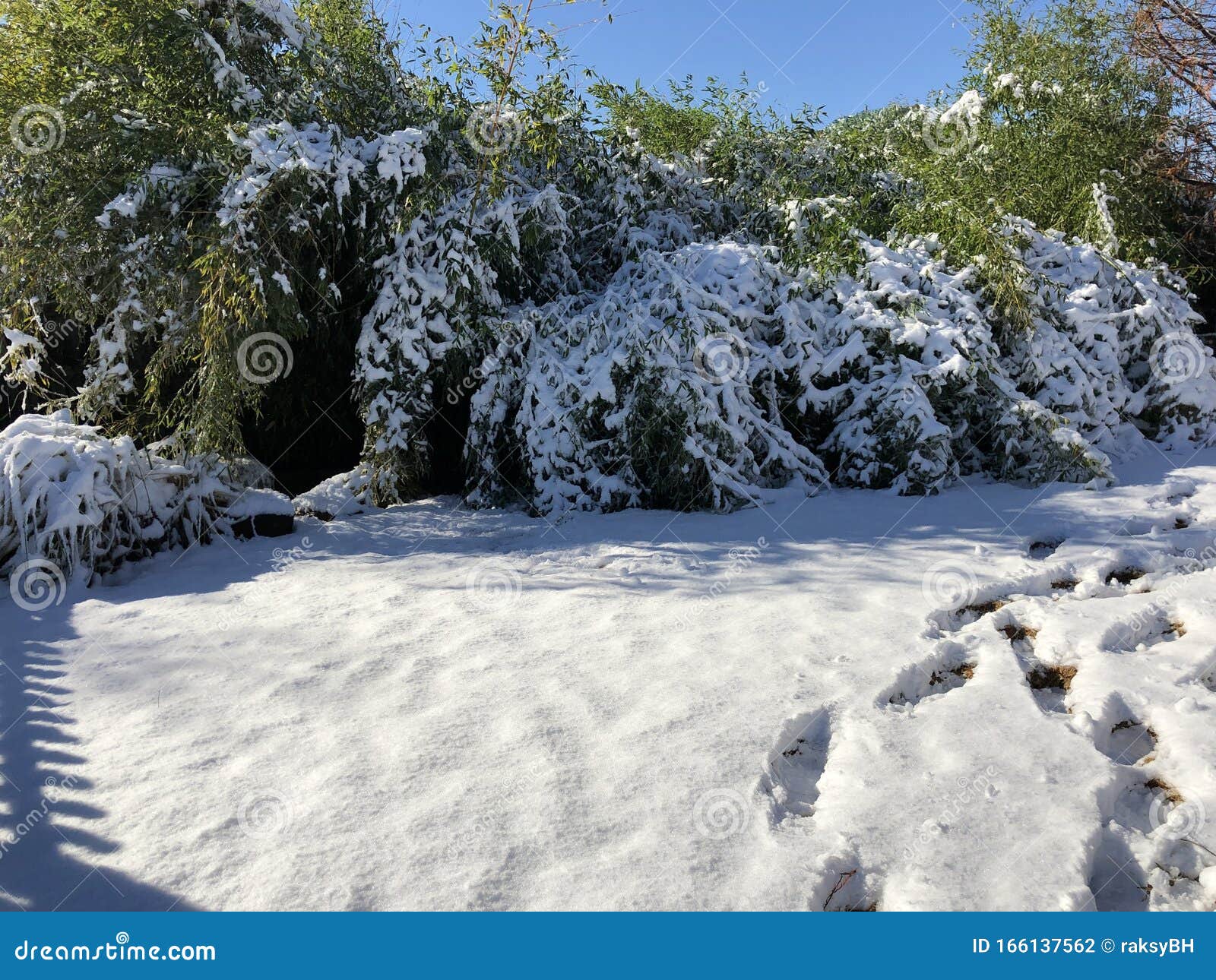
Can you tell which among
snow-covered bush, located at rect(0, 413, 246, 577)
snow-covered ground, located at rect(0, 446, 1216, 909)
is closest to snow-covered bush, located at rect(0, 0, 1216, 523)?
snow-covered bush, located at rect(0, 413, 246, 577)

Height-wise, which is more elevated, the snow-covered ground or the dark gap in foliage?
the dark gap in foliage

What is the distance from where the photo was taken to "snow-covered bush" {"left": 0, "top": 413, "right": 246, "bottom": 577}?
3.69 m

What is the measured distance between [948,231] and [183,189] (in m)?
4.86

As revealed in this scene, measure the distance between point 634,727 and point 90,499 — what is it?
2882 mm

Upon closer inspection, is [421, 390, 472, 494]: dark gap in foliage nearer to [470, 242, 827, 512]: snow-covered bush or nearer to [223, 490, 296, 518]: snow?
[470, 242, 827, 512]: snow-covered bush

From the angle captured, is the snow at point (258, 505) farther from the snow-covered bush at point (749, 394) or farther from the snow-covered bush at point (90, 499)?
the snow-covered bush at point (749, 394)

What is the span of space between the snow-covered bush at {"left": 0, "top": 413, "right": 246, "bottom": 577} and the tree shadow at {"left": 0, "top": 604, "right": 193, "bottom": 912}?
2.76 ft

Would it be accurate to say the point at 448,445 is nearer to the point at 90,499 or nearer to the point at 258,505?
the point at 258,505

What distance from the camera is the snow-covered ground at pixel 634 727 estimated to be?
1.79 m

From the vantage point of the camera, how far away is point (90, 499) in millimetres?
3799

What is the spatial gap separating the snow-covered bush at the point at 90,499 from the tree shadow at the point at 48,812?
842 mm

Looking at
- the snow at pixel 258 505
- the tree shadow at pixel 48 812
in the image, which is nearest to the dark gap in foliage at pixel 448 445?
the snow at pixel 258 505

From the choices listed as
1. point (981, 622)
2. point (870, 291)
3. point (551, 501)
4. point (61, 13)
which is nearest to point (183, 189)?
point (61, 13)
